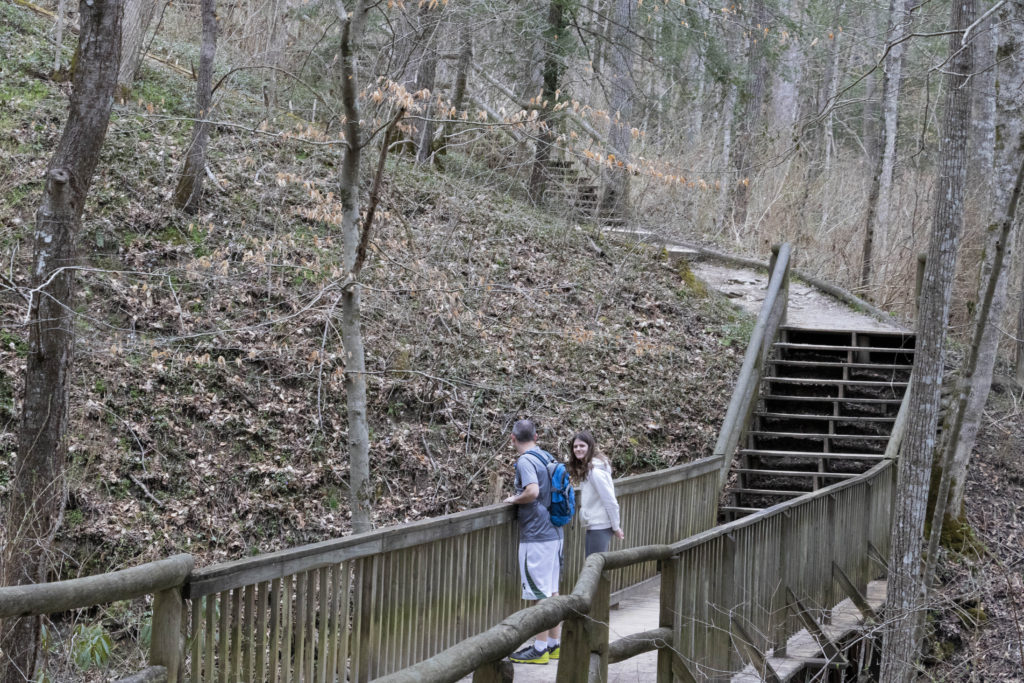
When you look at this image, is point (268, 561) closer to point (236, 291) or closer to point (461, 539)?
point (461, 539)

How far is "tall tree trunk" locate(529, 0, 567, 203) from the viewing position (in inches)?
704

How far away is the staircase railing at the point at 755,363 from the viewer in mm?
12453

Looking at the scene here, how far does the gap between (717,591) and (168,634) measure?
3876 millimetres

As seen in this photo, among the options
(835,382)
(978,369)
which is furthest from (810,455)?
(978,369)

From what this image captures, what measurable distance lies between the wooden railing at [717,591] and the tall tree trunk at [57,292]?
15.8 ft

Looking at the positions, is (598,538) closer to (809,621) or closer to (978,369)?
(809,621)

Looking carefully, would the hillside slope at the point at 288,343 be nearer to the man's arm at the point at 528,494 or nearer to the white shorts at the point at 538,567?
the man's arm at the point at 528,494

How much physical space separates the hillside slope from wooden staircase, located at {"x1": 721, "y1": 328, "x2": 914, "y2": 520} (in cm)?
129

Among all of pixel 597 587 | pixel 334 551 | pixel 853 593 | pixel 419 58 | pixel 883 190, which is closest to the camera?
pixel 597 587

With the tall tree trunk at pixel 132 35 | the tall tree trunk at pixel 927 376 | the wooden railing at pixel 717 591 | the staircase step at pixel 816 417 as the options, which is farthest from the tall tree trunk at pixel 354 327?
the tall tree trunk at pixel 132 35

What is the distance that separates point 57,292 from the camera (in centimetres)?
773

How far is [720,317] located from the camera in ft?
59.2

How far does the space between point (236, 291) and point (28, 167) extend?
3.29 meters

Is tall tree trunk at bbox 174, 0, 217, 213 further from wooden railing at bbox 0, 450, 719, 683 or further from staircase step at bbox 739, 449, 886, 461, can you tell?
staircase step at bbox 739, 449, 886, 461
